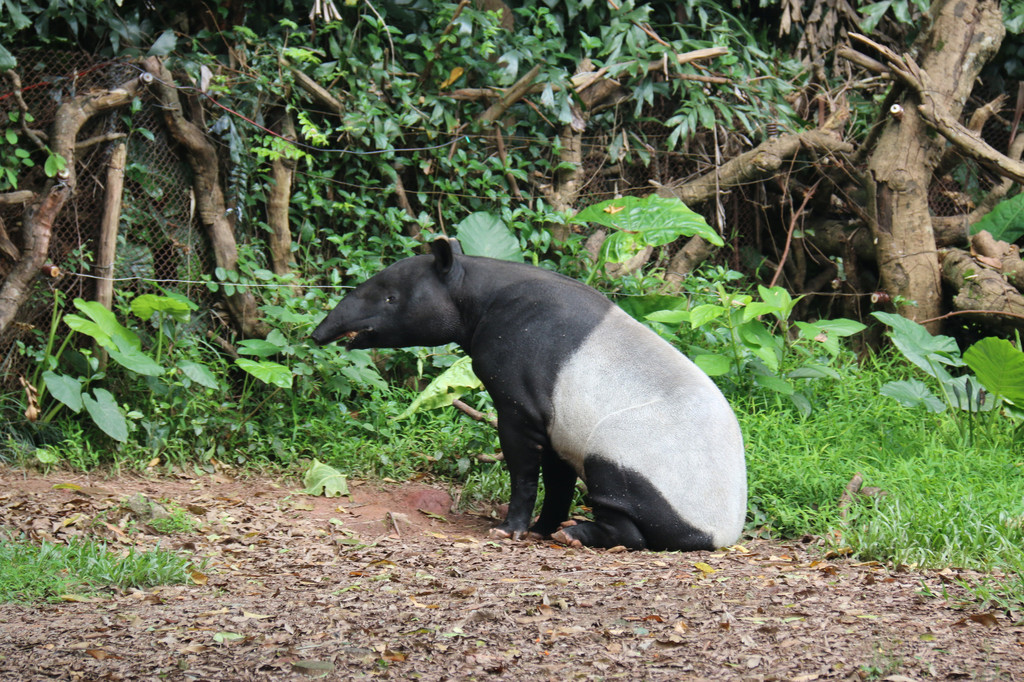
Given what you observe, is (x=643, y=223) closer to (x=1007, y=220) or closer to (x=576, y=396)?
(x=576, y=396)

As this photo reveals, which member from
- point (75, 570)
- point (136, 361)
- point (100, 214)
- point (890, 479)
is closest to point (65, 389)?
point (136, 361)

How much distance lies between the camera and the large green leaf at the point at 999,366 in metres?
5.54

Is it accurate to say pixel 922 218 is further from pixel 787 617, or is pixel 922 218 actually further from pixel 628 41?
pixel 787 617

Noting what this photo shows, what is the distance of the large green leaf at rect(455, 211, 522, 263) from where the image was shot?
274 inches

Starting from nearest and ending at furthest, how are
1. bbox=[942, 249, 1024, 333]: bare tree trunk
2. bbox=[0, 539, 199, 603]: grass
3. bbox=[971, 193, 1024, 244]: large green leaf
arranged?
bbox=[0, 539, 199, 603]: grass
bbox=[942, 249, 1024, 333]: bare tree trunk
bbox=[971, 193, 1024, 244]: large green leaf

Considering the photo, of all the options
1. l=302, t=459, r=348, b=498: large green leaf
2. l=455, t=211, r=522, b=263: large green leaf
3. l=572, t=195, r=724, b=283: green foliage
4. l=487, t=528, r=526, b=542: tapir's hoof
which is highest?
l=572, t=195, r=724, b=283: green foliage

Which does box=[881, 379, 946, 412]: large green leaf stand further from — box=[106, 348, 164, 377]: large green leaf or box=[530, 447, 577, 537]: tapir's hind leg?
box=[106, 348, 164, 377]: large green leaf

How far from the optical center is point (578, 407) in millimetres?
4719

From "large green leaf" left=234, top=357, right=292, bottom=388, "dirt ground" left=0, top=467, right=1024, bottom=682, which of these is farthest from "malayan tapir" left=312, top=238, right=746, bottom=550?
"large green leaf" left=234, top=357, right=292, bottom=388

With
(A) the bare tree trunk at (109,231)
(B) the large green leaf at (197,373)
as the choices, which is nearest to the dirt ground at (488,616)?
(B) the large green leaf at (197,373)

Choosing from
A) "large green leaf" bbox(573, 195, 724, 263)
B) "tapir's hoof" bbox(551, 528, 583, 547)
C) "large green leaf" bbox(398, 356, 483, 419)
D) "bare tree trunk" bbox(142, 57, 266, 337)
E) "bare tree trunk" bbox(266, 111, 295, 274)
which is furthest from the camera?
"bare tree trunk" bbox(266, 111, 295, 274)

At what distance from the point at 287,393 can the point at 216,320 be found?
96 centimetres

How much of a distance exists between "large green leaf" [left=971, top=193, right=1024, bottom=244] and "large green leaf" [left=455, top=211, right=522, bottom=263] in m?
4.33

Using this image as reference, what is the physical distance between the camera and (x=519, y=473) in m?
4.96
